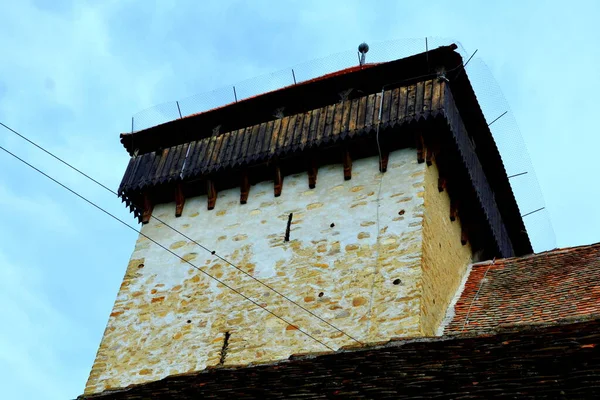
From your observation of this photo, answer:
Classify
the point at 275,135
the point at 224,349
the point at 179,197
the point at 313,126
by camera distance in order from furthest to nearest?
1. the point at 179,197
2. the point at 275,135
3. the point at 313,126
4. the point at 224,349

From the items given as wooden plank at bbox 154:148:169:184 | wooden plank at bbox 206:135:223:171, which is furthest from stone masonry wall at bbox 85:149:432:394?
wooden plank at bbox 154:148:169:184

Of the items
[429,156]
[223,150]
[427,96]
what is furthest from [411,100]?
[223,150]

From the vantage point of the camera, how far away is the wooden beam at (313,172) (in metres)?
12.5

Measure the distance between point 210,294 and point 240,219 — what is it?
4.21 ft

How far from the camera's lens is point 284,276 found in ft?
38.3

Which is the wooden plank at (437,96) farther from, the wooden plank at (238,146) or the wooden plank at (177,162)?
the wooden plank at (177,162)

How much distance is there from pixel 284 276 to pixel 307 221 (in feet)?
3.02

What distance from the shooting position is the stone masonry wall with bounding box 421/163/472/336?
10.9 meters

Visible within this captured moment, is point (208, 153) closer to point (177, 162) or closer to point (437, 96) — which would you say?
point (177, 162)

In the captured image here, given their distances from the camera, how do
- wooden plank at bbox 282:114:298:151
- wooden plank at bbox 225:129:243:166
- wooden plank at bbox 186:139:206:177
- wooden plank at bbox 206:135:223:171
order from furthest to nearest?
1. wooden plank at bbox 186:139:206:177
2. wooden plank at bbox 206:135:223:171
3. wooden plank at bbox 225:129:243:166
4. wooden plank at bbox 282:114:298:151

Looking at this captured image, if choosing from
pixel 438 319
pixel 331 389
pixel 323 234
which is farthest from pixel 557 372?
pixel 323 234

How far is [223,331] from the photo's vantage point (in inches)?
453

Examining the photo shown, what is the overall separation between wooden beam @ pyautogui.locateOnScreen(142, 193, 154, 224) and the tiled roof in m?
6.20

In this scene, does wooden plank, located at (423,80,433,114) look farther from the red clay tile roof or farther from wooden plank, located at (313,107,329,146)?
the red clay tile roof
